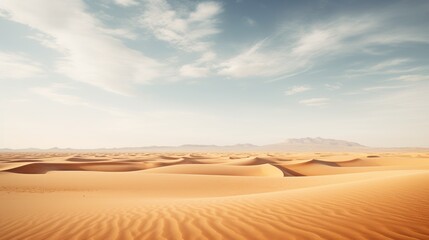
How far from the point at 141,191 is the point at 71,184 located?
423 centimetres

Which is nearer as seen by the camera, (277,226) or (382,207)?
(277,226)

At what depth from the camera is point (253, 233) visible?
4.73 metres

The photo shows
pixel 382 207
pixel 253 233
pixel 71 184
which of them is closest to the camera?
pixel 253 233

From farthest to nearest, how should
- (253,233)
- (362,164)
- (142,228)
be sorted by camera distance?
(362,164) < (142,228) < (253,233)

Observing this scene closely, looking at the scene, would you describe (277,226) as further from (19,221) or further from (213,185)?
(213,185)

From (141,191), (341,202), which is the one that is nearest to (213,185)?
(141,191)

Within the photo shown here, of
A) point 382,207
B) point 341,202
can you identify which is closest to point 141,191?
point 341,202

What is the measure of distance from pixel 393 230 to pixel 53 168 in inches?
1099

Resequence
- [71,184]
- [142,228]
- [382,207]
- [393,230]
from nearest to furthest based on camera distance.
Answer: [393,230]
[142,228]
[382,207]
[71,184]

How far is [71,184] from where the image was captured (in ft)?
50.8

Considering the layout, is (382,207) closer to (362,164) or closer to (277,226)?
(277,226)

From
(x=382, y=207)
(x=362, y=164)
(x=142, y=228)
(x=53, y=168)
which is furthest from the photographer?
(x=362, y=164)

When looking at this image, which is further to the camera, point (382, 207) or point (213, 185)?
point (213, 185)

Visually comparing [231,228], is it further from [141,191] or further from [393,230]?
[141,191]
